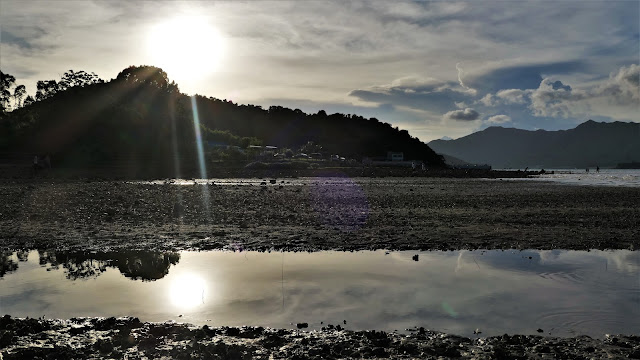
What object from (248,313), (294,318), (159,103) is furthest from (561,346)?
(159,103)

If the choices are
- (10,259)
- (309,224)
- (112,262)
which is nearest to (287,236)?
(309,224)

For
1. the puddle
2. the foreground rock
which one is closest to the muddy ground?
the foreground rock

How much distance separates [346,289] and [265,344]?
→ 153 inches

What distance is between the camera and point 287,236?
18328 millimetres

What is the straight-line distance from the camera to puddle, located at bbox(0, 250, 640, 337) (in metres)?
8.73

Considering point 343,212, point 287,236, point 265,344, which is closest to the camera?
point 265,344

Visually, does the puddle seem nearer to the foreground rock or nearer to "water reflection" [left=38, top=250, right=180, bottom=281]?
"water reflection" [left=38, top=250, right=180, bottom=281]

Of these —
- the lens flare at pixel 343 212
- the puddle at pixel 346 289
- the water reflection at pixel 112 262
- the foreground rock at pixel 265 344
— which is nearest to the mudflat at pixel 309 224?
the lens flare at pixel 343 212

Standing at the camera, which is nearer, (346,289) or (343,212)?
(346,289)

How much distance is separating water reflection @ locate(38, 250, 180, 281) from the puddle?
0.10ft

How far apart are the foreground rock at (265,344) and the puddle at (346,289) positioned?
586 millimetres

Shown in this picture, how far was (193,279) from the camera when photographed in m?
11.8

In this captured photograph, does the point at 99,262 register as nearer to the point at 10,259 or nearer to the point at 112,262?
the point at 112,262

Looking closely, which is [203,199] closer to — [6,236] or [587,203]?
[6,236]
